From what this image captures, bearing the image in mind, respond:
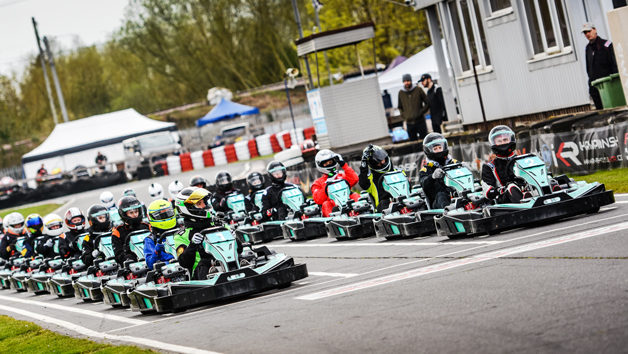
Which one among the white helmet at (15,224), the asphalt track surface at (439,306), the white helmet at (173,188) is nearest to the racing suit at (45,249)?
the white helmet at (15,224)

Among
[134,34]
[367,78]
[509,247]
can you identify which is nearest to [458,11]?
[367,78]

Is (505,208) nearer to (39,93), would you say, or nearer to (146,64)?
(146,64)

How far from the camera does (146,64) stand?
72.5 meters

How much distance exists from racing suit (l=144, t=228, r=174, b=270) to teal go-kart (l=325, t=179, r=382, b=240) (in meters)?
3.52

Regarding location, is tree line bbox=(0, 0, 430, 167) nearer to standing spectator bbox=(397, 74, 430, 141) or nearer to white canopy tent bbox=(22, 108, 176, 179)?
white canopy tent bbox=(22, 108, 176, 179)

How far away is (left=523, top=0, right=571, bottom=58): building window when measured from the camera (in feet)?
62.7

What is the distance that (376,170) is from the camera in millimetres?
14266

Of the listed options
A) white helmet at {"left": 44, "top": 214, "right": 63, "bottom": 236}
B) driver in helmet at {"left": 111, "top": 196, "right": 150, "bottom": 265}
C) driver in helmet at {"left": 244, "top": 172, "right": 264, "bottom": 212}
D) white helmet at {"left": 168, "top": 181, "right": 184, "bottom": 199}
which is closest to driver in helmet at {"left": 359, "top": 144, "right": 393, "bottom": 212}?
driver in helmet at {"left": 111, "top": 196, "right": 150, "bottom": 265}

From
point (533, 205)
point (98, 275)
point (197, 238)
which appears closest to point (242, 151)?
point (98, 275)

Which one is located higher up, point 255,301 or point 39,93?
point 39,93

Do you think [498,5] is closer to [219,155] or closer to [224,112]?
[219,155]

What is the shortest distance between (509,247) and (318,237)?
7632 millimetres

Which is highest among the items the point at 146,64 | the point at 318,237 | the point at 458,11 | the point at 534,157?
the point at 146,64

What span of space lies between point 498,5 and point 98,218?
38.4ft
